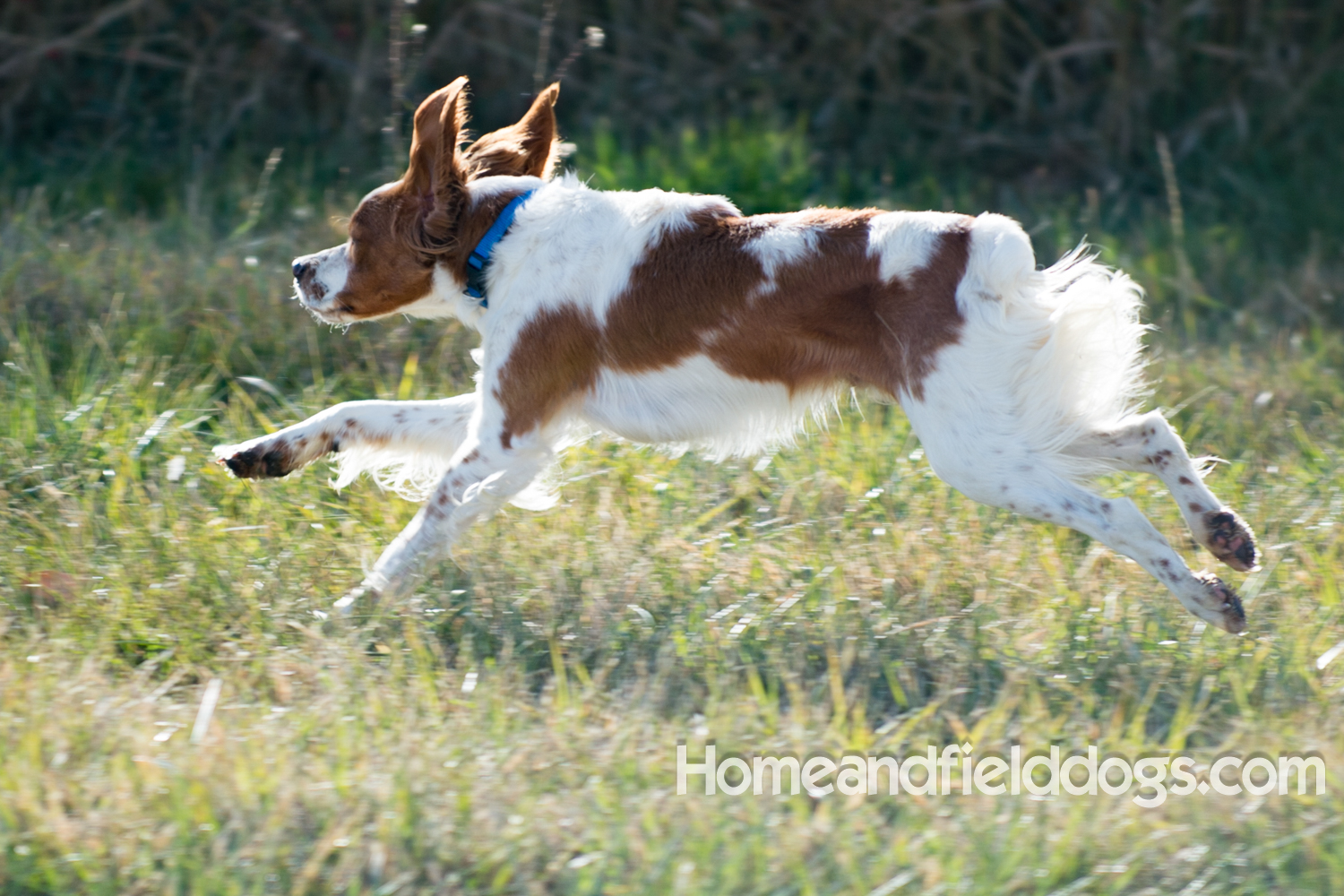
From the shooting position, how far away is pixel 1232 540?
320 cm

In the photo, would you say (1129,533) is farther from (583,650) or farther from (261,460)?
(261,460)

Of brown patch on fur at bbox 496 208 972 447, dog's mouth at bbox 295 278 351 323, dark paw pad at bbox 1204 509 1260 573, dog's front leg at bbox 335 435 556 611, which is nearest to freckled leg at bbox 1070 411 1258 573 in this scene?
dark paw pad at bbox 1204 509 1260 573

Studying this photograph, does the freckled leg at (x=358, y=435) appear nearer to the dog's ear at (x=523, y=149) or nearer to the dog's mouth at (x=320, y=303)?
the dog's mouth at (x=320, y=303)

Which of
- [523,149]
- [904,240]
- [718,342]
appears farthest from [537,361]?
[904,240]

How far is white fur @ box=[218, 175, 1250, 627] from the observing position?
9.80 feet

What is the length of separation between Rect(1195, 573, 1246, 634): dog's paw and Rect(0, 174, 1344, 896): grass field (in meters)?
0.07

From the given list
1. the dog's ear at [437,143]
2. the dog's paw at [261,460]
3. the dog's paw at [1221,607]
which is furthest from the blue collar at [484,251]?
the dog's paw at [1221,607]

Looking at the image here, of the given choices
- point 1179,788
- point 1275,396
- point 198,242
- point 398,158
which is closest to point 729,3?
point 398,158

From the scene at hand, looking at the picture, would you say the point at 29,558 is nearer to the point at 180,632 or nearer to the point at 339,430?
the point at 180,632

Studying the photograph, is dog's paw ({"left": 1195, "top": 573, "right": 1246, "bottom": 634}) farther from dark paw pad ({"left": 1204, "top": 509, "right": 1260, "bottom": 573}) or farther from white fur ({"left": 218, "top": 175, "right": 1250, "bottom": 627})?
dark paw pad ({"left": 1204, "top": 509, "right": 1260, "bottom": 573})

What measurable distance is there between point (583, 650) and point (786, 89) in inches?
189

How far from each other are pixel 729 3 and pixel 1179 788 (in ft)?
17.7

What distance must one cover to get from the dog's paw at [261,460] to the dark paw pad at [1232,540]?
→ 2.23 m

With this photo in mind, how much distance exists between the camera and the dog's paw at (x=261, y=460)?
3426 mm
